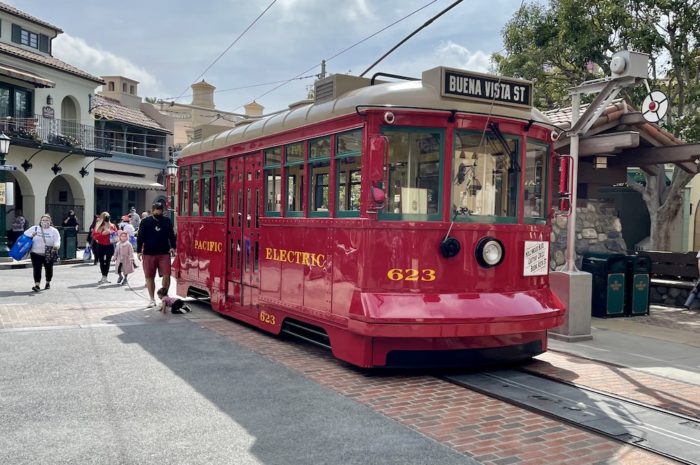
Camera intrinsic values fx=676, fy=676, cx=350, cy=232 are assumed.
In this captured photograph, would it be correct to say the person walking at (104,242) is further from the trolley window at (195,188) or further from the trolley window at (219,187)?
the trolley window at (219,187)

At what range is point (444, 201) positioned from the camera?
664 cm

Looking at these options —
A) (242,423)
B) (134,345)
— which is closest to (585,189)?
(134,345)

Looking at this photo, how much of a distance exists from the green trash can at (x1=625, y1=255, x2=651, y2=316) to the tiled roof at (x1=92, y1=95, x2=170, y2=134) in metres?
26.2

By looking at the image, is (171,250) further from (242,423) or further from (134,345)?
(242,423)

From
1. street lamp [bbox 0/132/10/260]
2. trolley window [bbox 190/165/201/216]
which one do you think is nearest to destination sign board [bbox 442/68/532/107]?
trolley window [bbox 190/165/201/216]

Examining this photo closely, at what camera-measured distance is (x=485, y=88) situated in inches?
272

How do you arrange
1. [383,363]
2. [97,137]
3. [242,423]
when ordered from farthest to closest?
1. [97,137]
2. [383,363]
3. [242,423]

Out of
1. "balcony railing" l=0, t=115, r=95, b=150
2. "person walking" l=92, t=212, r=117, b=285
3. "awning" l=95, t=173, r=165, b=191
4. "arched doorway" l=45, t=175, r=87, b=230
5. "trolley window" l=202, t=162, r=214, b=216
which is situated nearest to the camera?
"trolley window" l=202, t=162, r=214, b=216

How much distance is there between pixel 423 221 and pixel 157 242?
5890mm

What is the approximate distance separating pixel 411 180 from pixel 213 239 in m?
4.78

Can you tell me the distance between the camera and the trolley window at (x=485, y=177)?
22.1ft

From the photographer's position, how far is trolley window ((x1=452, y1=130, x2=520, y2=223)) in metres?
6.73

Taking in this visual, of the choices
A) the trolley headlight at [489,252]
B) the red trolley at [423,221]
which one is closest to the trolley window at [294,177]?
the red trolley at [423,221]

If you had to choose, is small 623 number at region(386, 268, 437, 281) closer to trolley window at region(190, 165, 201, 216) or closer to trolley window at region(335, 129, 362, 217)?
trolley window at region(335, 129, 362, 217)
